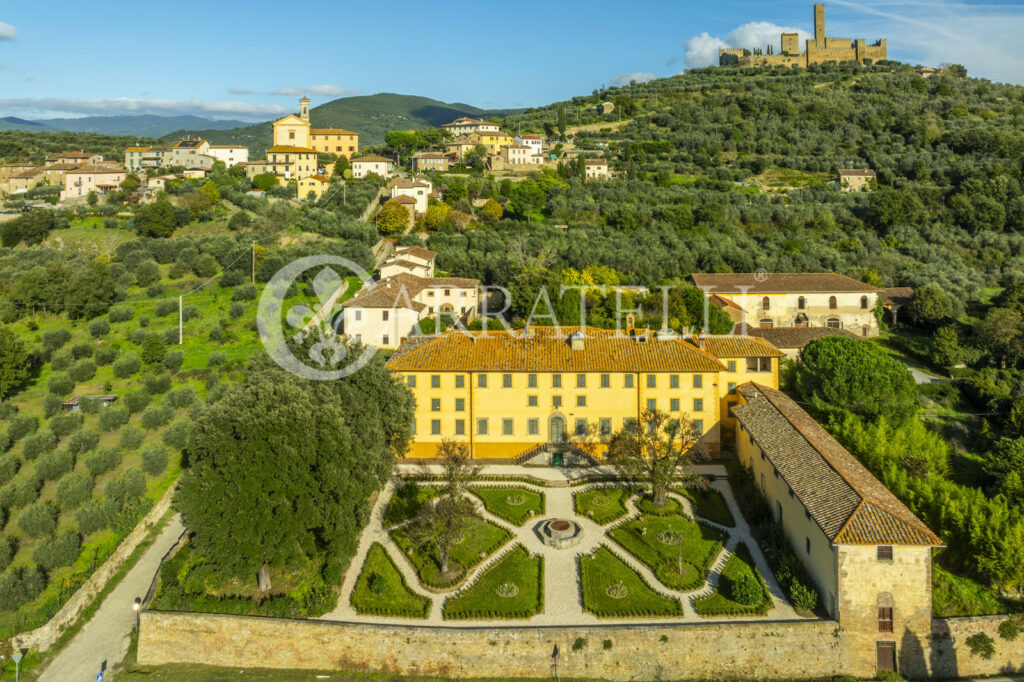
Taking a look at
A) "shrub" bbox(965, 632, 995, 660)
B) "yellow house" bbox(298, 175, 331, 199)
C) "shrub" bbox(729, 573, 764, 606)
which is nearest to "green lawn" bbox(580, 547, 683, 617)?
"shrub" bbox(729, 573, 764, 606)

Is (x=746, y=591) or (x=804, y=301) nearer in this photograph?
(x=746, y=591)

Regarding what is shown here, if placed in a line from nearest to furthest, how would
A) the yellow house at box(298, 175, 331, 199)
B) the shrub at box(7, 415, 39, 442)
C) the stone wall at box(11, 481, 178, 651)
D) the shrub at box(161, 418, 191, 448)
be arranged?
the stone wall at box(11, 481, 178, 651), the shrub at box(161, 418, 191, 448), the shrub at box(7, 415, 39, 442), the yellow house at box(298, 175, 331, 199)

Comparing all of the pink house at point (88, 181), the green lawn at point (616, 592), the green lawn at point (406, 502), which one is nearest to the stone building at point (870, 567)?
the green lawn at point (616, 592)

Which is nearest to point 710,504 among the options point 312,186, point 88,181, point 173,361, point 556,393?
point 556,393

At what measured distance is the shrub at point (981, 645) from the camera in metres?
17.7

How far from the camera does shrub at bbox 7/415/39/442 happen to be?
105ft

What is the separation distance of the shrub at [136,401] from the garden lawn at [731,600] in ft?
100

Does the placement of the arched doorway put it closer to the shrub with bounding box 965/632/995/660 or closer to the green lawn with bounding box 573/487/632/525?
the green lawn with bounding box 573/487/632/525

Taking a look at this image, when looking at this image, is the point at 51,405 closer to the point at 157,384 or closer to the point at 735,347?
the point at 157,384

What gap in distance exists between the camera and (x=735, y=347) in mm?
30531

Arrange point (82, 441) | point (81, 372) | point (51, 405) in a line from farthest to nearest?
point (81, 372) → point (51, 405) → point (82, 441)

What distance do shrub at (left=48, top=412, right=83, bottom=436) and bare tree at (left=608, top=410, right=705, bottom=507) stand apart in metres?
27.1

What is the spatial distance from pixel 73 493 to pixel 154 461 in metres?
3.39

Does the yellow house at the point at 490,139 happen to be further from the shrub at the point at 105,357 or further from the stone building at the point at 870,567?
the stone building at the point at 870,567
